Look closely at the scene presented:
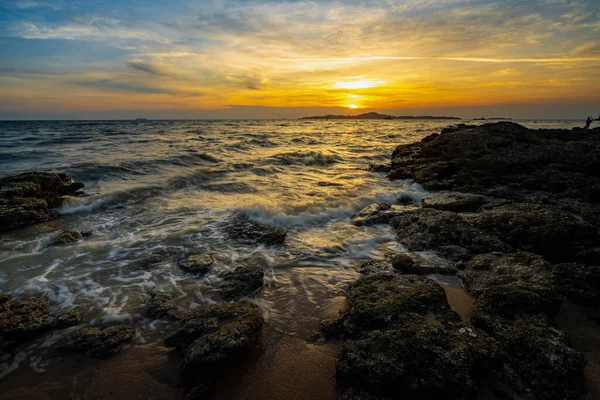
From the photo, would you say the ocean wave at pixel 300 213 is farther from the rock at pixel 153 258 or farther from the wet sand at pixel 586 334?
the wet sand at pixel 586 334

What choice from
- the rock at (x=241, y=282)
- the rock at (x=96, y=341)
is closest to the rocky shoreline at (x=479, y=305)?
the rock at (x=241, y=282)

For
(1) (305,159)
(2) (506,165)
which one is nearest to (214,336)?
(2) (506,165)

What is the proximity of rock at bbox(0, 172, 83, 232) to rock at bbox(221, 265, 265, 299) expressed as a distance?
6687 millimetres

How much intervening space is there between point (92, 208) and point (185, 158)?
1047 cm

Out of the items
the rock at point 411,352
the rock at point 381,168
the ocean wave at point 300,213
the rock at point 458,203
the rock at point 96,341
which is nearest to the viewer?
the rock at point 411,352

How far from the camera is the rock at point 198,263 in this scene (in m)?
5.80

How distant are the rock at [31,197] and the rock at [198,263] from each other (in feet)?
18.2

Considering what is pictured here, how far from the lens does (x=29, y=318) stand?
4.17 meters

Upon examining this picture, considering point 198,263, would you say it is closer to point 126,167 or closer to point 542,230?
point 542,230

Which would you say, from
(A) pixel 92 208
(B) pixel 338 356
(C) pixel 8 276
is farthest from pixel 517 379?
(A) pixel 92 208

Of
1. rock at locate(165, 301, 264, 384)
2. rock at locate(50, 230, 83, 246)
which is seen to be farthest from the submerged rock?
rock at locate(165, 301, 264, 384)

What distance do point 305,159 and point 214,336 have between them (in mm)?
18582

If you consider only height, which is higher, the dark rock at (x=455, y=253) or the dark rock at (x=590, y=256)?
the dark rock at (x=590, y=256)

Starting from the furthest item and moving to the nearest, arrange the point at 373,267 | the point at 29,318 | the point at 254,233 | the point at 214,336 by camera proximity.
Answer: the point at 254,233 → the point at 373,267 → the point at 29,318 → the point at 214,336
